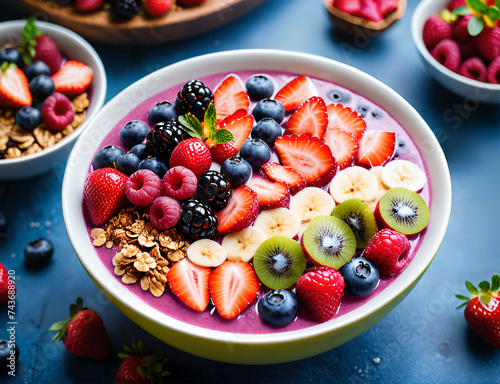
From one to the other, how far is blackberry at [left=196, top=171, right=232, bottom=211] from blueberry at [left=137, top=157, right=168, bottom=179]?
14cm

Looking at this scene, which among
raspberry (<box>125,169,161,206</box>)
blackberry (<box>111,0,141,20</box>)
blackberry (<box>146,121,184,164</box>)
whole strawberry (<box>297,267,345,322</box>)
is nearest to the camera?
whole strawberry (<box>297,267,345,322</box>)

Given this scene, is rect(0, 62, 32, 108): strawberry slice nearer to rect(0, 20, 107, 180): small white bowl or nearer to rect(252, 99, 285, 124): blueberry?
rect(0, 20, 107, 180): small white bowl

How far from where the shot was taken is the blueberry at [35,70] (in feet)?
7.21

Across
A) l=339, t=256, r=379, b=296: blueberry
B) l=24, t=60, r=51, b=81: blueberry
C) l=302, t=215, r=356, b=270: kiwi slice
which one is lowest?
l=24, t=60, r=51, b=81: blueberry

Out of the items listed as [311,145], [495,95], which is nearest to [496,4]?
[495,95]

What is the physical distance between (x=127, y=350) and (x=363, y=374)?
0.78 metres

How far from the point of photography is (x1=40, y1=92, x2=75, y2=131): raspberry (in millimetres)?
2062

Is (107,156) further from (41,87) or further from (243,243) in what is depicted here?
(41,87)

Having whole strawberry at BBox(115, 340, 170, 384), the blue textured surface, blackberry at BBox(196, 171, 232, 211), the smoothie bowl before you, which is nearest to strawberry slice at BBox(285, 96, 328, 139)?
the smoothie bowl

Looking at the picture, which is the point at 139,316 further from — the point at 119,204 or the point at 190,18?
the point at 190,18

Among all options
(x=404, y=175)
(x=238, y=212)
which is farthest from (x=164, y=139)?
(x=404, y=175)

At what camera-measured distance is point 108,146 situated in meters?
1.72

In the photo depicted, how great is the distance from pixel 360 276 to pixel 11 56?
1.70 meters

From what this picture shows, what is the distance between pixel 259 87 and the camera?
1.81 meters
